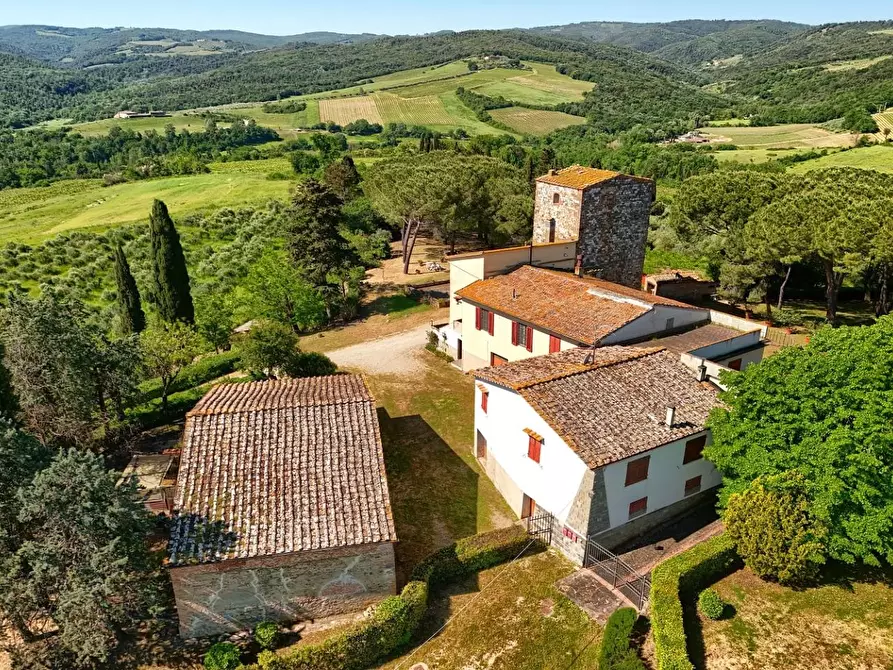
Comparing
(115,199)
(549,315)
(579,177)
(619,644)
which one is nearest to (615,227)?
(579,177)

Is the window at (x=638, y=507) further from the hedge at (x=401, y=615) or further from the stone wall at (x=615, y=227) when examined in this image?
the stone wall at (x=615, y=227)

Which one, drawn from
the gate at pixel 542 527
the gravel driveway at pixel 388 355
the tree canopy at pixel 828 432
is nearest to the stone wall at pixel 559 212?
the gravel driveway at pixel 388 355

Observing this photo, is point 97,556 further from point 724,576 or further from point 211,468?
point 724,576

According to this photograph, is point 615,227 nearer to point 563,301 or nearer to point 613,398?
point 563,301

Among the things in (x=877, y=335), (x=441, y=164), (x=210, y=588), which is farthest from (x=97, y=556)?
(x=441, y=164)

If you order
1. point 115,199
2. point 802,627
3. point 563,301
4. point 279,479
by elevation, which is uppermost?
point 563,301

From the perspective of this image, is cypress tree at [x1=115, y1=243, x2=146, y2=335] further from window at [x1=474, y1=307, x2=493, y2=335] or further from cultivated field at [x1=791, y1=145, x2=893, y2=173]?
cultivated field at [x1=791, y1=145, x2=893, y2=173]

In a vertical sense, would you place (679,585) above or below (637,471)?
below

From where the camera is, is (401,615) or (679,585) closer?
(401,615)
